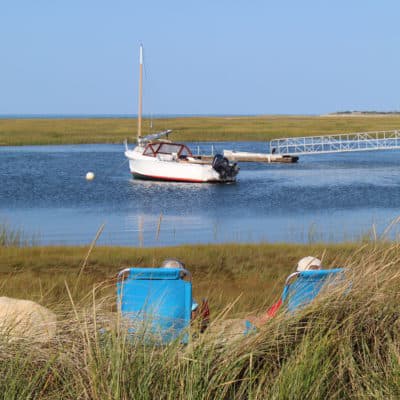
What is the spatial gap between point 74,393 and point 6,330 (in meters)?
0.53

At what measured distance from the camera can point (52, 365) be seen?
166 inches

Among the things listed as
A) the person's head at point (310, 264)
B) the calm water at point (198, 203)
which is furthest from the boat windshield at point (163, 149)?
the person's head at point (310, 264)

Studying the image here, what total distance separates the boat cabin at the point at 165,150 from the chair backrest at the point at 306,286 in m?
28.5

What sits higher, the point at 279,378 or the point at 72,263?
the point at 279,378

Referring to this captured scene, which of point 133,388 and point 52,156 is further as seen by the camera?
point 52,156

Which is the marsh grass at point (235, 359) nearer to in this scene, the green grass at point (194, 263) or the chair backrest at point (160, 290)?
the chair backrest at point (160, 290)

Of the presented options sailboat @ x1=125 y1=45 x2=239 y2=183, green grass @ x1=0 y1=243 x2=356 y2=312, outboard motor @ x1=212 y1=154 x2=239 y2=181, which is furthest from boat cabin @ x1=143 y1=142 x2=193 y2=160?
green grass @ x1=0 y1=243 x2=356 y2=312

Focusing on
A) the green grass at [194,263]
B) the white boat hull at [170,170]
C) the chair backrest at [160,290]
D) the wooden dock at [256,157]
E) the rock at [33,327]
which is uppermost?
the rock at [33,327]

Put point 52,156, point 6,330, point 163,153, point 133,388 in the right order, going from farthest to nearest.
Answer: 1. point 52,156
2. point 163,153
3. point 6,330
4. point 133,388

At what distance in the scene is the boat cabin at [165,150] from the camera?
34375mm

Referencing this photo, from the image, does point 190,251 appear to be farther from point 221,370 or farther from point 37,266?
point 221,370

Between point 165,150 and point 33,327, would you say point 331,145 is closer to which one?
point 165,150

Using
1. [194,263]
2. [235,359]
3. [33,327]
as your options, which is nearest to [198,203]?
[194,263]

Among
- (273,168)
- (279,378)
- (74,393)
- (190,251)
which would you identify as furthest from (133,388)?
(273,168)
